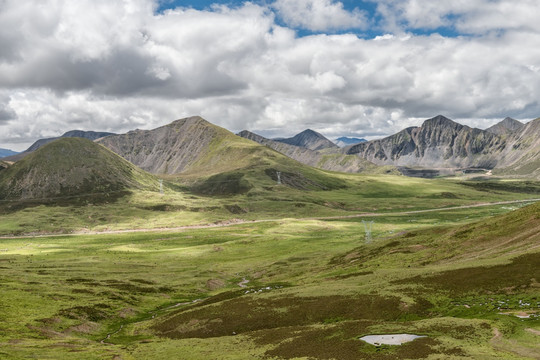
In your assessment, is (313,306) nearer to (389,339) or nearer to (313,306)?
(313,306)

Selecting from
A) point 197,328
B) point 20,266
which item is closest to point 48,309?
point 197,328

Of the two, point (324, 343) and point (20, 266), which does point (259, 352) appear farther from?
point (20, 266)

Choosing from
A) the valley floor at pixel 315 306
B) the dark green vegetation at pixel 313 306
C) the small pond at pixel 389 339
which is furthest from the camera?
the dark green vegetation at pixel 313 306

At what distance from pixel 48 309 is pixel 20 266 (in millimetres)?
72518

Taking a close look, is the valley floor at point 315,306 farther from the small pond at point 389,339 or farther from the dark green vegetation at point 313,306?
the small pond at point 389,339

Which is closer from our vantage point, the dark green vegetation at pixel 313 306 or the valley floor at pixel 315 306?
the valley floor at pixel 315 306

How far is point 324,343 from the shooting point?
5222 centimetres

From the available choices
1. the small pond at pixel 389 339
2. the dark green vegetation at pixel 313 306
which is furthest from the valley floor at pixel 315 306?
the small pond at pixel 389 339

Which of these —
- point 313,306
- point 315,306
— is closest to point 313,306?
point 313,306

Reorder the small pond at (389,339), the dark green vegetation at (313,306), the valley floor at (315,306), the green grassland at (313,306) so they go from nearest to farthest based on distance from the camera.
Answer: the small pond at (389,339) → the valley floor at (315,306) → the green grassland at (313,306) → the dark green vegetation at (313,306)

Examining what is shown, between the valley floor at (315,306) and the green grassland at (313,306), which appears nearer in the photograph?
the valley floor at (315,306)

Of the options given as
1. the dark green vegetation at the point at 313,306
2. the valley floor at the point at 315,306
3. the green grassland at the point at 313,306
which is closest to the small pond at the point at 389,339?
the valley floor at the point at 315,306

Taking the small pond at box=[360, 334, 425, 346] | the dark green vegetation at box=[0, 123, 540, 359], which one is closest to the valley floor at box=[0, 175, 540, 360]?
the dark green vegetation at box=[0, 123, 540, 359]

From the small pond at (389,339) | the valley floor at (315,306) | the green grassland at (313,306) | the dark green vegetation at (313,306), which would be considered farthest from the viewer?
the dark green vegetation at (313,306)
